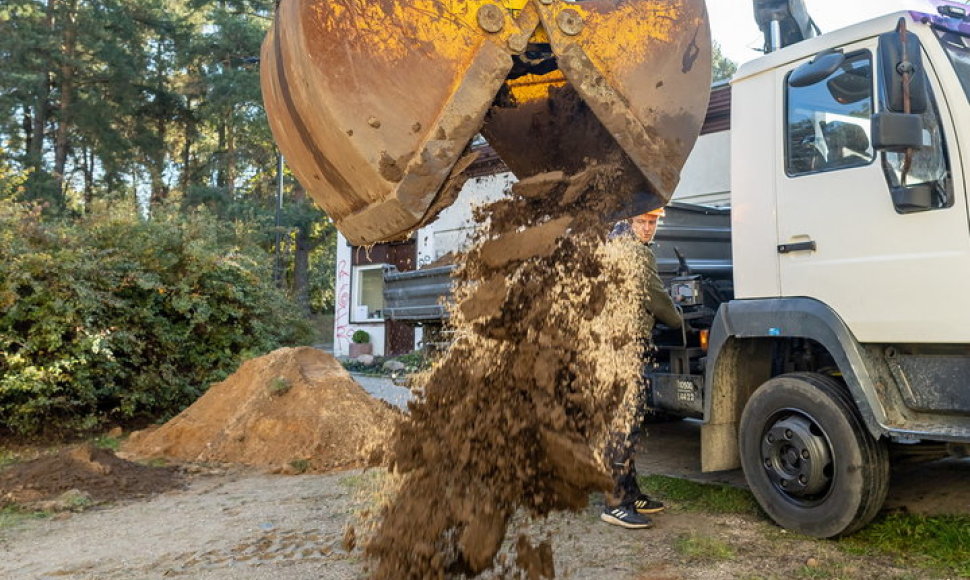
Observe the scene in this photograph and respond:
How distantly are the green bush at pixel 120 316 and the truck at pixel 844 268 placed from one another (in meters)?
5.32

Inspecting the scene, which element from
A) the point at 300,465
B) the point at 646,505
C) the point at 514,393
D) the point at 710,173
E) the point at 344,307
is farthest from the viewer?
the point at 344,307

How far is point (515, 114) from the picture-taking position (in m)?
3.17

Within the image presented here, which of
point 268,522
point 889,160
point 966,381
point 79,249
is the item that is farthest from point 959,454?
point 79,249

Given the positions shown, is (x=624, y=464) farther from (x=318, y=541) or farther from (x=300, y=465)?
(x=300, y=465)

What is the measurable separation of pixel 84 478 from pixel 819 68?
205 inches

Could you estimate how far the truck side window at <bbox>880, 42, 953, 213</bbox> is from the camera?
336cm

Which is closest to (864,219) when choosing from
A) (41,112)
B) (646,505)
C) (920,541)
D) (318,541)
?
(920,541)

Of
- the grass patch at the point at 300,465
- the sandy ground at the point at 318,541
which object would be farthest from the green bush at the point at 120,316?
the sandy ground at the point at 318,541

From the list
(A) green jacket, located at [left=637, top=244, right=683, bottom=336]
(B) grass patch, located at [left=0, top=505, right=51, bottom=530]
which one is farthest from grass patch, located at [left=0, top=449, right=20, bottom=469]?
(A) green jacket, located at [left=637, top=244, right=683, bottom=336]

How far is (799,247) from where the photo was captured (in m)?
3.92

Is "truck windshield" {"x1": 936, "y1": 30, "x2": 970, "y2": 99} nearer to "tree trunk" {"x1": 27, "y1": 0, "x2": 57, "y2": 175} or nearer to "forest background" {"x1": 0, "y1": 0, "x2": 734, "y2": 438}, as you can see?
"forest background" {"x1": 0, "y1": 0, "x2": 734, "y2": 438}

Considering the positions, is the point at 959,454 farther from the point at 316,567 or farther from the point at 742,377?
→ the point at 316,567

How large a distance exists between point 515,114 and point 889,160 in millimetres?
1750

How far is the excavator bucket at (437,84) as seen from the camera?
2426 millimetres
